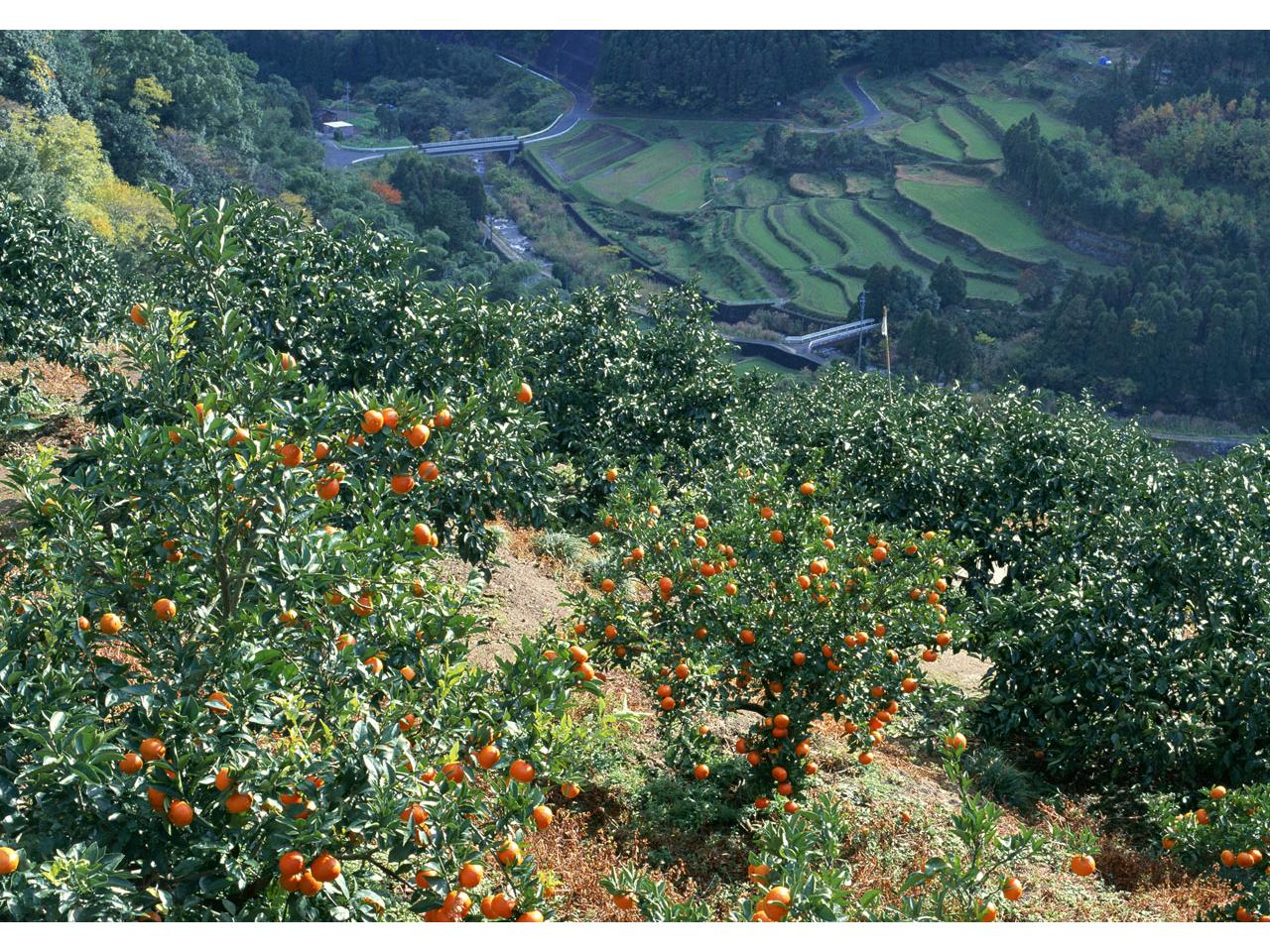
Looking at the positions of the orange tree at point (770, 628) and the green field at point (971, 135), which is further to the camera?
the green field at point (971, 135)

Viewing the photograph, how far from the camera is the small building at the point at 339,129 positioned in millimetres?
93562

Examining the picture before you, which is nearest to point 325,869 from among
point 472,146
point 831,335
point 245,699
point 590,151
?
point 245,699

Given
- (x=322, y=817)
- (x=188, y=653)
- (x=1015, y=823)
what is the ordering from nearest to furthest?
(x=322, y=817) → (x=188, y=653) → (x=1015, y=823)

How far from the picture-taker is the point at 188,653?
4.03 m

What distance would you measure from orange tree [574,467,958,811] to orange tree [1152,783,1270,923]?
5.18ft

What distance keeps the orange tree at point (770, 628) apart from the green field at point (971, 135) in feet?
259

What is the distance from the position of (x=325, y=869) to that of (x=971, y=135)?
3463 inches

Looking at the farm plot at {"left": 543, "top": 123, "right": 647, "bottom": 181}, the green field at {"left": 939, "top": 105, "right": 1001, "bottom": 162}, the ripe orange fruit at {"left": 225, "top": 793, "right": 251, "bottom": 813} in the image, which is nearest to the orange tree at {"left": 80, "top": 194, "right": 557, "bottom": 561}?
the ripe orange fruit at {"left": 225, "top": 793, "right": 251, "bottom": 813}

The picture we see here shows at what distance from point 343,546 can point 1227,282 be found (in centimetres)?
6600

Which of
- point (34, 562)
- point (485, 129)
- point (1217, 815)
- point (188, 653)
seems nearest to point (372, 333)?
point (34, 562)

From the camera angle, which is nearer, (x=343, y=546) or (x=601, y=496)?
(x=343, y=546)

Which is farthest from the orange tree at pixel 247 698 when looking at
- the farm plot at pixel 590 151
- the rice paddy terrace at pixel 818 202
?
the farm plot at pixel 590 151

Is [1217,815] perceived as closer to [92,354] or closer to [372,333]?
[372,333]

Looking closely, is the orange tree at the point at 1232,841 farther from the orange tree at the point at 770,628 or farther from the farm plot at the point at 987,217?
the farm plot at the point at 987,217
